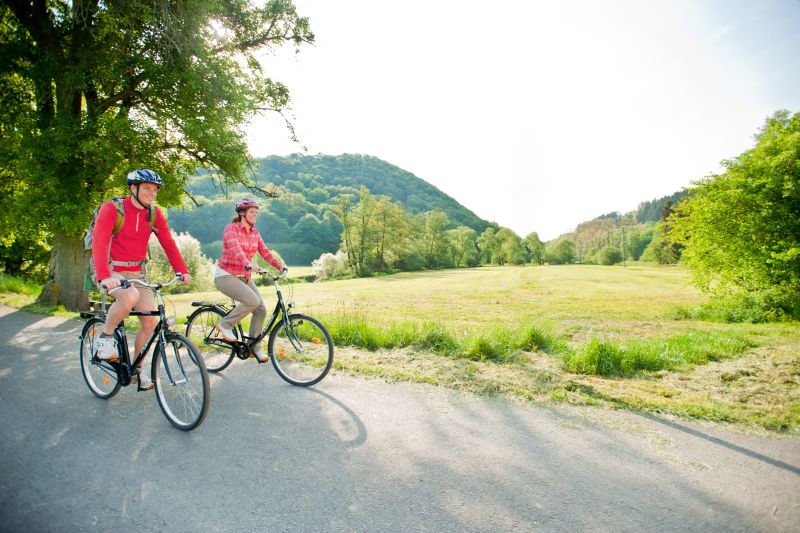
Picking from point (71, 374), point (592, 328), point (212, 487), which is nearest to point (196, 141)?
point (71, 374)

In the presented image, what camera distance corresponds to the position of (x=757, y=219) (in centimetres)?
1171

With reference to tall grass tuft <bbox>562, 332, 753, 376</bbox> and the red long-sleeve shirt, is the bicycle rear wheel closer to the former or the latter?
the red long-sleeve shirt

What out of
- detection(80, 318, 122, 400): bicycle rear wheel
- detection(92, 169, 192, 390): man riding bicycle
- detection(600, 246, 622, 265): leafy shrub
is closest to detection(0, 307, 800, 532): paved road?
detection(80, 318, 122, 400): bicycle rear wheel

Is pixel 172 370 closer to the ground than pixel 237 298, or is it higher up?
closer to the ground

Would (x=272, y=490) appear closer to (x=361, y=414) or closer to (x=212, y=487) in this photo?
(x=212, y=487)

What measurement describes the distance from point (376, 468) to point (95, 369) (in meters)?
4.09

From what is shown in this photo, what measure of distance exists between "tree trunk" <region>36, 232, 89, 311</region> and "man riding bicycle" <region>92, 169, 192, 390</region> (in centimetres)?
930

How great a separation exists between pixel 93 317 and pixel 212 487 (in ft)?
10.2

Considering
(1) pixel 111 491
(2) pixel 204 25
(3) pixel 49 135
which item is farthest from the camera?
(2) pixel 204 25

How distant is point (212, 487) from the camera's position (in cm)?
276

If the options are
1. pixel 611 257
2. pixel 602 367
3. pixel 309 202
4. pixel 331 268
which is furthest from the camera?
pixel 309 202

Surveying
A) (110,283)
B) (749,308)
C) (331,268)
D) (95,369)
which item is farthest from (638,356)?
(331,268)

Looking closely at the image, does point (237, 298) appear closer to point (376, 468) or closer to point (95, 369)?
point (95, 369)

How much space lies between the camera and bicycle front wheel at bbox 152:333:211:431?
142 inches
